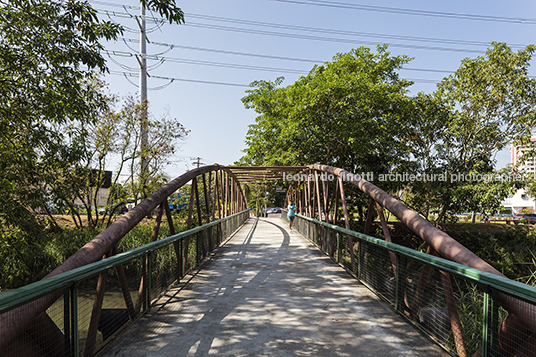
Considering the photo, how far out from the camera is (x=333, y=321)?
153 inches

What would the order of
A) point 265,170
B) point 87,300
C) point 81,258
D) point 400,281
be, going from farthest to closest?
point 265,170
point 400,281
point 81,258
point 87,300

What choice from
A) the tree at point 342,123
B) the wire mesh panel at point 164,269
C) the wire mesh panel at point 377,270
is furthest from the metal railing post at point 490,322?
the tree at point 342,123

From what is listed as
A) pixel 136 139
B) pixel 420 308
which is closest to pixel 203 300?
pixel 420 308

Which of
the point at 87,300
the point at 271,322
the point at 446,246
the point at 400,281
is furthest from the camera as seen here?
the point at 400,281

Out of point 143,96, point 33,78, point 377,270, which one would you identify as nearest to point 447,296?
point 377,270

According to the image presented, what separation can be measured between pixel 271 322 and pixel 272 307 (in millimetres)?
549

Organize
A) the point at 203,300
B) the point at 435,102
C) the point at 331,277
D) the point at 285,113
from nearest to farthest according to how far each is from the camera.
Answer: the point at 203,300, the point at 331,277, the point at 435,102, the point at 285,113

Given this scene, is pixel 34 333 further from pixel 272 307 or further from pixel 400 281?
pixel 400 281

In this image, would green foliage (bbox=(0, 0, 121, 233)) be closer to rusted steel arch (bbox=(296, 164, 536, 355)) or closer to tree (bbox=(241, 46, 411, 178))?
rusted steel arch (bbox=(296, 164, 536, 355))

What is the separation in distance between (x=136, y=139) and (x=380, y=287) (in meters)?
12.3

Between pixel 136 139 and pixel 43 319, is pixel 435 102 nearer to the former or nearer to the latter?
pixel 136 139

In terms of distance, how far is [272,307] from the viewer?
439cm

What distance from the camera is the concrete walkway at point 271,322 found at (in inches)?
124

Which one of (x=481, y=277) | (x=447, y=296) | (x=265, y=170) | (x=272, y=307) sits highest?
(x=265, y=170)
